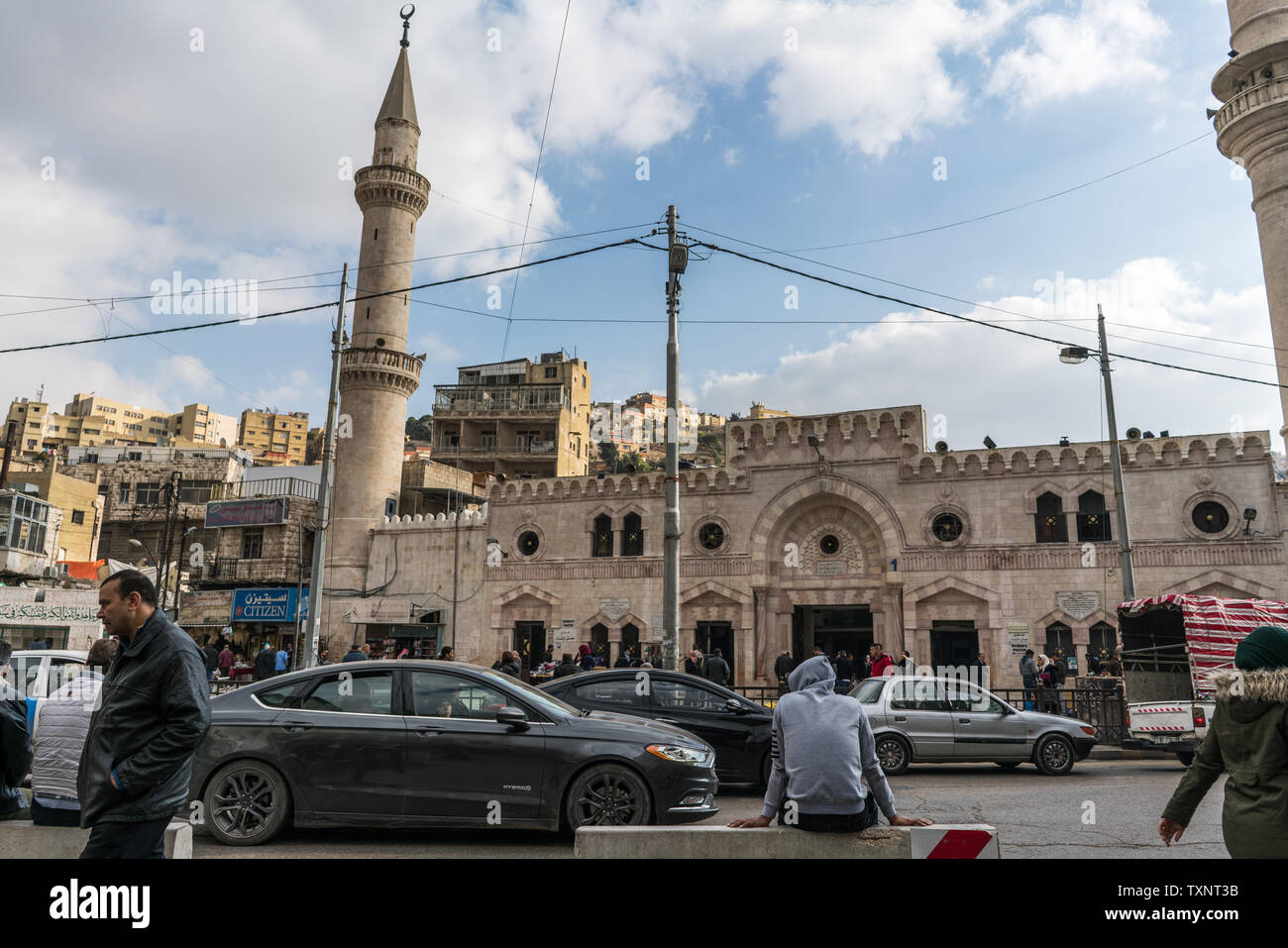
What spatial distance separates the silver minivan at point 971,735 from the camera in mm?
12352

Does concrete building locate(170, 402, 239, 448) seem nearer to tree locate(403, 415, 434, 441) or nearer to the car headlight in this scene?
tree locate(403, 415, 434, 441)

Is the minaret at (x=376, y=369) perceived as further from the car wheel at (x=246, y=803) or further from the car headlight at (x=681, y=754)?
the car headlight at (x=681, y=754)

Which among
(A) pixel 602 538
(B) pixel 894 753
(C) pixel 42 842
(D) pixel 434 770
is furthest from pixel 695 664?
(C) pixel 42 842

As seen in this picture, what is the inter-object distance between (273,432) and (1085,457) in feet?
436

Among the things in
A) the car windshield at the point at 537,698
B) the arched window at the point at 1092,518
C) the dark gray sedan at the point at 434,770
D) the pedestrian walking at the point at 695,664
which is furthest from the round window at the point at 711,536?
the dark gray sedan at the point at 434,770

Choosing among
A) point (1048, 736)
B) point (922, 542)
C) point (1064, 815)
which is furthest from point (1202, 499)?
point (1064, 815)

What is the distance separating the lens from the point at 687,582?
28.5 m

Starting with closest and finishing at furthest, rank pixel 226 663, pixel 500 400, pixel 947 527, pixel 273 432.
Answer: pixel 226 663 < pixel 947 527 < pixel 500 400 < pixel 273 432

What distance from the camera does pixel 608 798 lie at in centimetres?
720

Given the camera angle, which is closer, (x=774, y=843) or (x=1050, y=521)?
(x=774, y=843)

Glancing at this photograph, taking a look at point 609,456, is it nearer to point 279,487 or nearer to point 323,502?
point 279,487

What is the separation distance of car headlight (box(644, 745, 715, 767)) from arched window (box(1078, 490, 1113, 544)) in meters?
20.9
